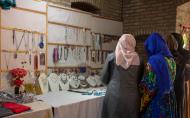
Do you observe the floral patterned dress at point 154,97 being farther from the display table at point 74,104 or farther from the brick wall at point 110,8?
the brick wall at point 110,8

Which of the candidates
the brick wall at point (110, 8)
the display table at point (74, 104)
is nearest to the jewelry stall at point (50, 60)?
the display table at point (74, 104)

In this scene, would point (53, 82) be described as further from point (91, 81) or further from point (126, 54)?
point (126, 54)

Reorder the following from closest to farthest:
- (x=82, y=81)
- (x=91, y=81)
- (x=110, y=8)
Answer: (x=82, y=81), (x=91, y=81), (x=110, y=8)

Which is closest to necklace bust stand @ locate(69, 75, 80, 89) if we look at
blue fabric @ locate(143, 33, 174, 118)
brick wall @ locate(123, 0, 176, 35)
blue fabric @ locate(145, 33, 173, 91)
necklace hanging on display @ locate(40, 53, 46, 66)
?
necklace hanging on display @ locate(40, 53, 46, 66)

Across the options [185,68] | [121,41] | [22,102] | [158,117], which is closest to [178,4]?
[185,68]

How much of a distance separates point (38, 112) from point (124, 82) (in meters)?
1.10

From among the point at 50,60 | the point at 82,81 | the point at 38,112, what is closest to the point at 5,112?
the point at 38,112

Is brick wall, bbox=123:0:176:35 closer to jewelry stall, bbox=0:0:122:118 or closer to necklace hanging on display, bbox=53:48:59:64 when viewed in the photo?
jewelry stall, bbox=0:0:122:118

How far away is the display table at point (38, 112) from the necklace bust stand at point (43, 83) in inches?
28.6

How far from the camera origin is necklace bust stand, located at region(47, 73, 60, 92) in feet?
11.7

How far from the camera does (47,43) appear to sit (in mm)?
3598

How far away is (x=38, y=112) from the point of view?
7.99 ft

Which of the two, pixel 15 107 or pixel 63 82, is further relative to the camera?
pixel 63 82

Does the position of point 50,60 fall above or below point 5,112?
above
